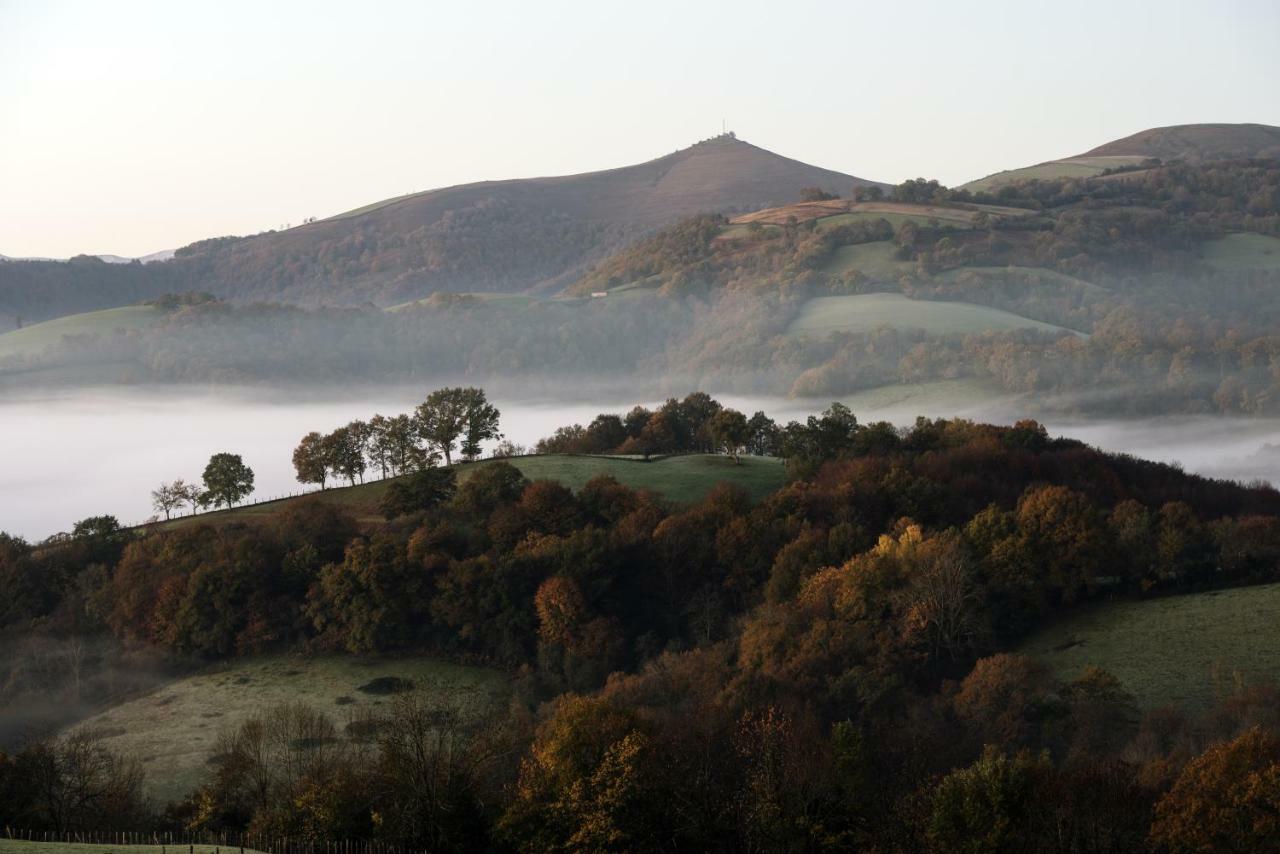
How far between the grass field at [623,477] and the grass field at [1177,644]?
31.6m

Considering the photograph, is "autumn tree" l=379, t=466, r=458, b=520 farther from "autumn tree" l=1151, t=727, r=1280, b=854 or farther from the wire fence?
"autumn tree" l=1151, t=727, r=1280, b=854

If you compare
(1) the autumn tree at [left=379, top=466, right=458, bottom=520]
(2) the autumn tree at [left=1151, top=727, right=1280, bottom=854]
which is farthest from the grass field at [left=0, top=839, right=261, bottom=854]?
(1) the autumn tree at [left=379, top=466, right=458, bottom=520]

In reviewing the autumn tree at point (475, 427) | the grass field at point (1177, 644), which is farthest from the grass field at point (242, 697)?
the autumn tree at point (475, 427)

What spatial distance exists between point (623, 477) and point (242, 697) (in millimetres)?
39404

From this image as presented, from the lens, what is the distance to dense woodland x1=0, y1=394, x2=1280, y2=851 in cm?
4612

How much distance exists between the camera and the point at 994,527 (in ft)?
273

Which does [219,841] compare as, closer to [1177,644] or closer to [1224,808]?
[1224,808]

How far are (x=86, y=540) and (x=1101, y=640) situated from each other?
6842 centimetres

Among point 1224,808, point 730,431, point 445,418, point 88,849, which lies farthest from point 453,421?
point 1224,808

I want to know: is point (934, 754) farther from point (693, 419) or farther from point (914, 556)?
point (693, 419)

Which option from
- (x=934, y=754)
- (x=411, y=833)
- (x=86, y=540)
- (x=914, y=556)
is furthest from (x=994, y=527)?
(x=86, y=540)

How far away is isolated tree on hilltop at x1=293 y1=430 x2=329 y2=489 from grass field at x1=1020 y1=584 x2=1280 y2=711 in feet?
197

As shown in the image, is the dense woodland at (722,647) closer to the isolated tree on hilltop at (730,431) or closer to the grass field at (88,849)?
the isolated tree on hilltop at (730,431)

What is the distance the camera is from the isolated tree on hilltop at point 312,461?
110 m
